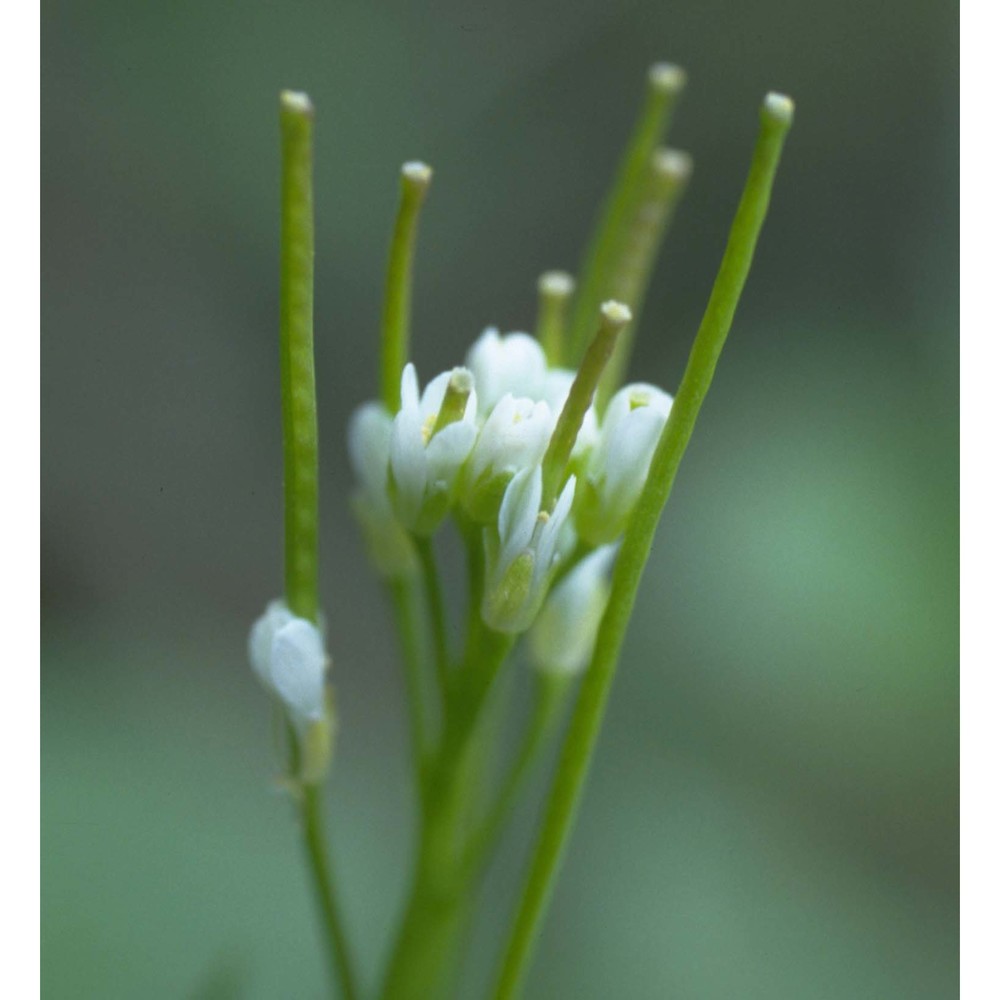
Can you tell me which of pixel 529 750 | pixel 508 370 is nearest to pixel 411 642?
pixel 529 750

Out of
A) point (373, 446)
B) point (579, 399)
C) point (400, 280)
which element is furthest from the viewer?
point (373, 446)

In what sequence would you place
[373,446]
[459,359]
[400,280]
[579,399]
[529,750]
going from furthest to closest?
1. [459,359]
2. [529,750]
3. [373,446]
4. [400,280]
5. [579,399]

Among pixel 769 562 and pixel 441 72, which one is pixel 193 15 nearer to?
pixel 441 72

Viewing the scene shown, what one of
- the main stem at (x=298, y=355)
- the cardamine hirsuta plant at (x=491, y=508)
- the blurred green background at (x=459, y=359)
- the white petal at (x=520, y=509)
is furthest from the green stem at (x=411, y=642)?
the blurred green background at (x=459, y=359)

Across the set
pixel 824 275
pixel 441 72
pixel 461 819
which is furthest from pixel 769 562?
pixel 441 72

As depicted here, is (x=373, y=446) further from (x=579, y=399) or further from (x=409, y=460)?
(x=579, y=399)

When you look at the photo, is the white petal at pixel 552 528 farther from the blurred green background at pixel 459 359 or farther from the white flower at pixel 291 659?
the blurred green background at pixel 459 359

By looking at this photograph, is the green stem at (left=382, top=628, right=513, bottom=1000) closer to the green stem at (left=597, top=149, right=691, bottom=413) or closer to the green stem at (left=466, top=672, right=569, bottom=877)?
the green stem at (left=466, top=672, right=569, bottom=877)
